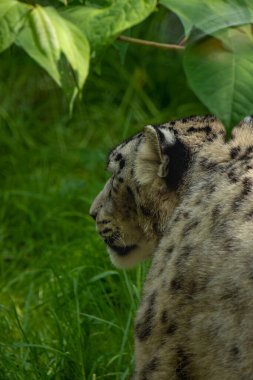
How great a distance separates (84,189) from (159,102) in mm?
1356

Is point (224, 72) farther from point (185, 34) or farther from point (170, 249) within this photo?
point (170, 249)

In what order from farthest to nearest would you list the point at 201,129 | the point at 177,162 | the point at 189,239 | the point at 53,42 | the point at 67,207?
the point at 67,207 → the point at 201,129 → the point at 177,162 → the point at 189,239 → the point at 53,42

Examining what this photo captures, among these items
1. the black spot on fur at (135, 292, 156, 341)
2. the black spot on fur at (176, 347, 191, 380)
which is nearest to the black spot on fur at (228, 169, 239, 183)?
the black spot on fur at (135, 292, 156, 341)

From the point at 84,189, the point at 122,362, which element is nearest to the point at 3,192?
→ the point at 84,189

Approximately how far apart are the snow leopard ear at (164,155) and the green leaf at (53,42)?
965mm

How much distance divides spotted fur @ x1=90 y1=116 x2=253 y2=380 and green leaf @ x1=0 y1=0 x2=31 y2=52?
0.88m

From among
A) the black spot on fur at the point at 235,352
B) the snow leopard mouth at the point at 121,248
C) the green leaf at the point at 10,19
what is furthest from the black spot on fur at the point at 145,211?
the green leaf at the point at 10,19

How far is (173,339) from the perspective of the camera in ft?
10.2

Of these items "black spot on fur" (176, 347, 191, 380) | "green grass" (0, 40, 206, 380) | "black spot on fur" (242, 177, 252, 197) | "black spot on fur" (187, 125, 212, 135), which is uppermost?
"black spot on fur" (242, 177, 252, 197)

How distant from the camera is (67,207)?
666 cm

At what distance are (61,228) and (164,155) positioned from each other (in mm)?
2923

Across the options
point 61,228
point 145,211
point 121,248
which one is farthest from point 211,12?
point 61,228

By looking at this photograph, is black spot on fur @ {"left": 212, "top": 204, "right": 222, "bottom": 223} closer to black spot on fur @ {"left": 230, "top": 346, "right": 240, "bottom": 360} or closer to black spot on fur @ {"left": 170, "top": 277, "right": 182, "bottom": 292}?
black spot on fur @ {"left": 170, "top": 277, "right": 182, "bottom": 292}

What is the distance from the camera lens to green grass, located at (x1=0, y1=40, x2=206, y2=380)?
4.41 m
